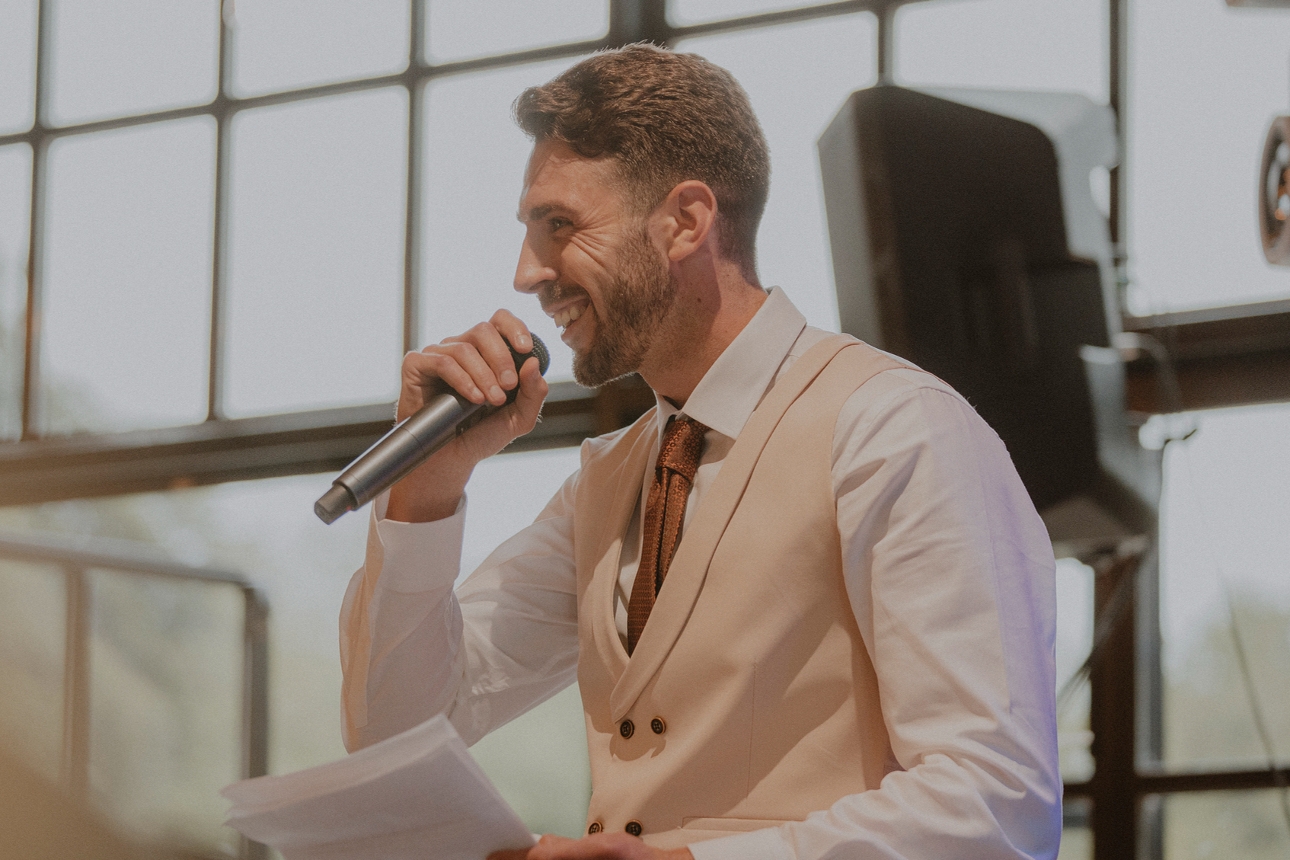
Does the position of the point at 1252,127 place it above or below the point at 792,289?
above

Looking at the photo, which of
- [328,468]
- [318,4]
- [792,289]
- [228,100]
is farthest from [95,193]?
[792,289]

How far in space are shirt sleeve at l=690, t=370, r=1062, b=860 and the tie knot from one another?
189 mm

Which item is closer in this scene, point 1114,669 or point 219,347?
point 1114,669

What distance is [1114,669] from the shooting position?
244cm

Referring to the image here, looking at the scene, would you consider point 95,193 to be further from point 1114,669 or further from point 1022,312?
point 1114,669

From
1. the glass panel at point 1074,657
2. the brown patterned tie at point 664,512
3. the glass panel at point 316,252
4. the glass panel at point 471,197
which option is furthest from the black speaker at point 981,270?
the glass panel at point 316,252

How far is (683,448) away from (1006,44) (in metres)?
1.71

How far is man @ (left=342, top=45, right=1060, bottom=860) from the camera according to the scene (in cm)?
116

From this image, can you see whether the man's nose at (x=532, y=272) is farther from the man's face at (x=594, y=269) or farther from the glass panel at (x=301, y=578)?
the glass panel at (x=301, y=578)

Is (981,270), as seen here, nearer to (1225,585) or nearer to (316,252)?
(1225,585)

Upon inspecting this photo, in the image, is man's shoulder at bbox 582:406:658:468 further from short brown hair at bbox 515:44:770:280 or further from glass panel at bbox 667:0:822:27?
glass panel at bbox 667:0:822:27

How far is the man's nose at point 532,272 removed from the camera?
152 cm

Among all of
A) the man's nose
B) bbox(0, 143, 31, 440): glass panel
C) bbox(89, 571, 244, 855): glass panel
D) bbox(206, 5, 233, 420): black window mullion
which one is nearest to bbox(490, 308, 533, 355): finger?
the man's nose

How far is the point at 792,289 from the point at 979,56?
2.01 feet
